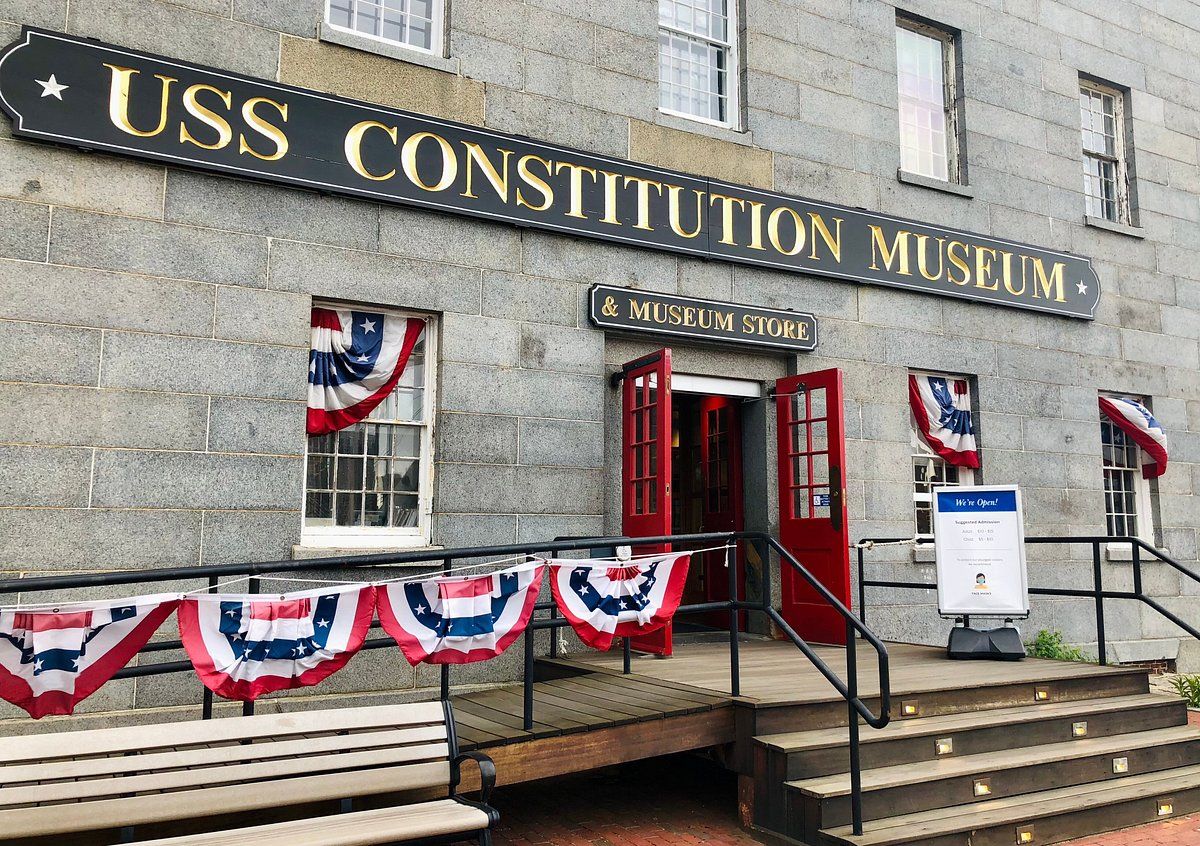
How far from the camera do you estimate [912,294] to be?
10.5 metres

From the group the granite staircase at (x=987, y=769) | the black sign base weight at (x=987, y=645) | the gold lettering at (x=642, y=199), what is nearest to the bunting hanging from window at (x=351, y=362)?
the gold lettering at (x=642, y=199)

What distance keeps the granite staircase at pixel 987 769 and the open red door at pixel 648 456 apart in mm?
2044

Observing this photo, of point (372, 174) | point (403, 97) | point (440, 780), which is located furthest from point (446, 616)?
point (403, 97)

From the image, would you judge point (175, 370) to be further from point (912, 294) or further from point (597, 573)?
point (912, 294)

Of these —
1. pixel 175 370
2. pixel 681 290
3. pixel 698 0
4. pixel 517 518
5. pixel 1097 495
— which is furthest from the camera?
pixel 1097 495

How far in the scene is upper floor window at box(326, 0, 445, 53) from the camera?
26.1 feet

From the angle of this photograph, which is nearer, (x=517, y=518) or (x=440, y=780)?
(x=440, y=780)

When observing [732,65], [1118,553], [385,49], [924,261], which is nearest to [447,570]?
[385,49]

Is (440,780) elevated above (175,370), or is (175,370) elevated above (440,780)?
(175,370)

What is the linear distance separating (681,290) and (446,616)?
4.62 m

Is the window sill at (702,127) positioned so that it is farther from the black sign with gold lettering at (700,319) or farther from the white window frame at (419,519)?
the white window frame at (419,519)

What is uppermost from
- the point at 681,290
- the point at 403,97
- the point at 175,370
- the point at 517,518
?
the point at 403,97

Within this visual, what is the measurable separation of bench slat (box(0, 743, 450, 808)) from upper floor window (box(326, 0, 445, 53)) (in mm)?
5748

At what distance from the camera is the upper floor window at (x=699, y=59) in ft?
31.3
